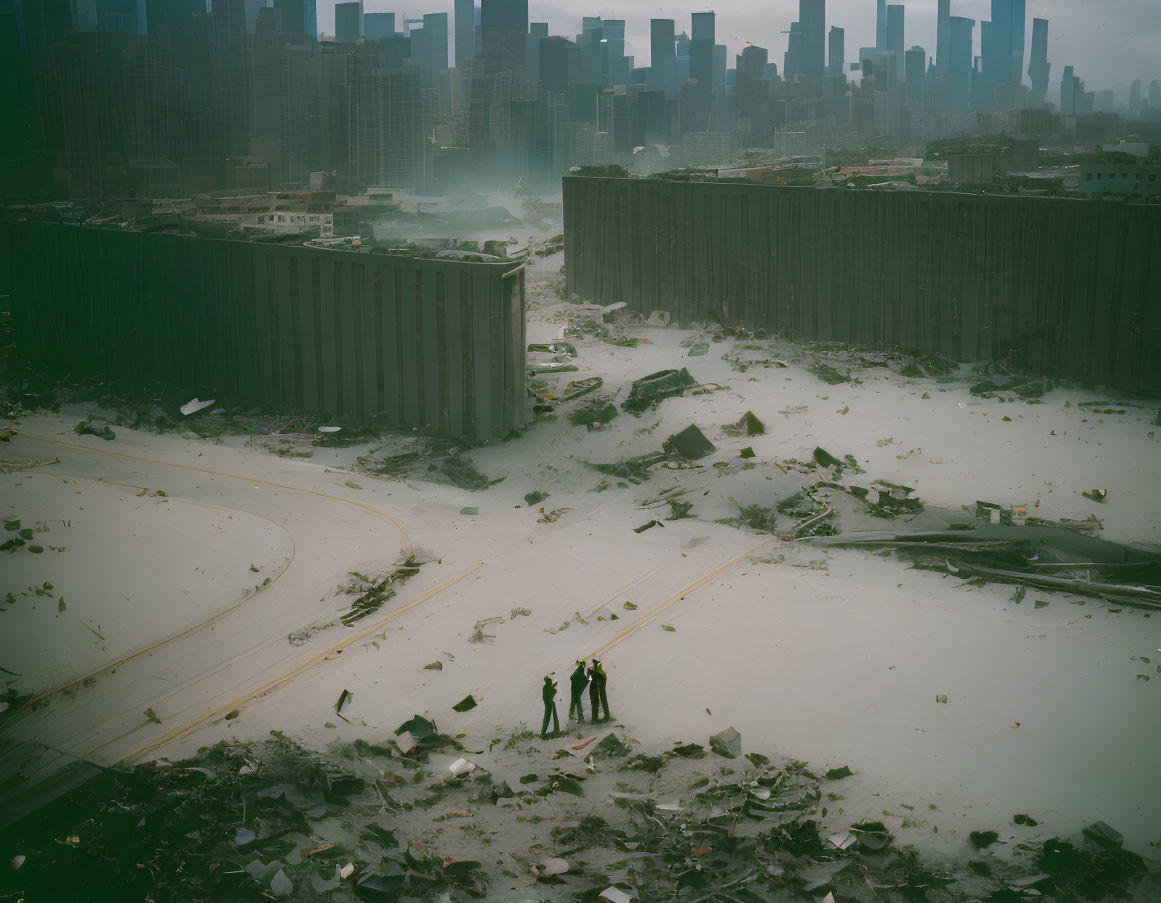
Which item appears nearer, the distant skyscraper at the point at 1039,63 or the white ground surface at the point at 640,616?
the white ground surface at the point at 640,616

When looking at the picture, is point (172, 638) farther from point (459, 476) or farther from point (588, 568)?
point (459, 476)

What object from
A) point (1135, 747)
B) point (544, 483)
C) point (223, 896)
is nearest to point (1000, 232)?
point (544, 483)

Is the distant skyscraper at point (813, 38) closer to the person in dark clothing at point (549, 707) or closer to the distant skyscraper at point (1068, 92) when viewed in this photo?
the distant skyscraper at point (1068, 92)

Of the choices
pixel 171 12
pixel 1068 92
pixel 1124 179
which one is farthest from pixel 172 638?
pixel 1068 92

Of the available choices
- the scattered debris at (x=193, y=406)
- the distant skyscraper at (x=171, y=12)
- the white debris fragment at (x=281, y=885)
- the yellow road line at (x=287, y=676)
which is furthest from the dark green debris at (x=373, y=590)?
the distant skyscraper at (x=171, y=12)

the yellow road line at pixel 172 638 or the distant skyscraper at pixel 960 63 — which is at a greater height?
the distant skyscraper at pixel 960 63

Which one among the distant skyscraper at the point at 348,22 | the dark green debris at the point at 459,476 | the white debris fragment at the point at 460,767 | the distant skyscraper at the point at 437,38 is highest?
the distant skyscraper at the point at 437,38

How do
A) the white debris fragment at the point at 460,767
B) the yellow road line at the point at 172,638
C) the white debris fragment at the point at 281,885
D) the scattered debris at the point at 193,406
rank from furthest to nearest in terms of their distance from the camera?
the scattered debris at the point at 193,406, the yellow road line at the point at 172,638, the white debris fragment at the point at 460,767, the white debris fragment at the point at 281,885

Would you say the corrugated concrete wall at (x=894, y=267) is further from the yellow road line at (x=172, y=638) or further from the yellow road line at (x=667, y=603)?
the yellow road line at (x=172, y=638)

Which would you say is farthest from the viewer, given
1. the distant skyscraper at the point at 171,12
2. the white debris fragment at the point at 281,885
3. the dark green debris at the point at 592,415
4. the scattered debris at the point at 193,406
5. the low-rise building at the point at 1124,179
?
the distant skyscraper at the point at 171,12
